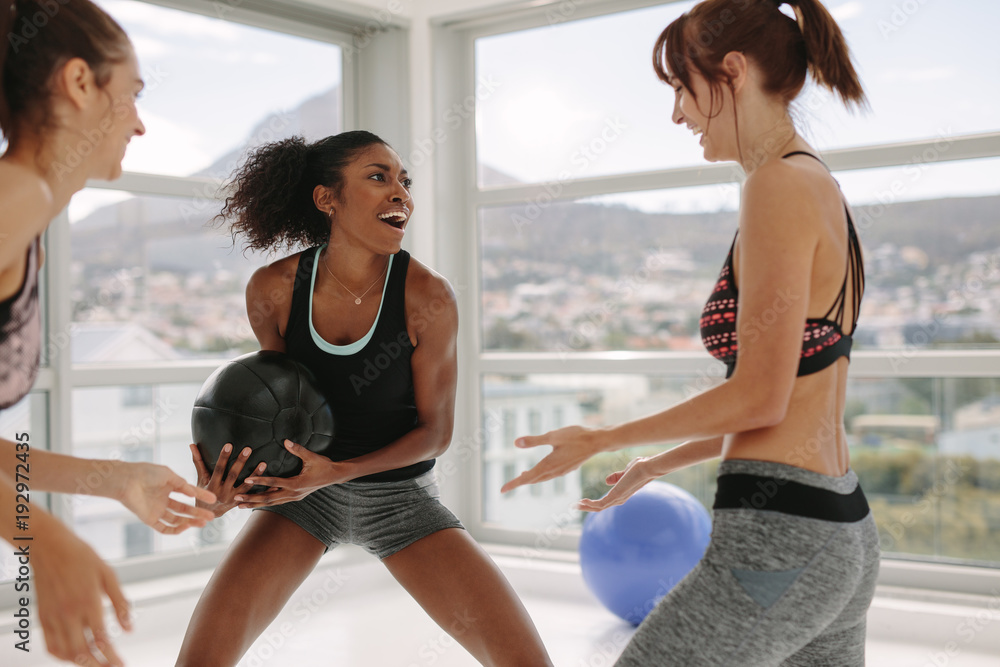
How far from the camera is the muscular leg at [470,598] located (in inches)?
81.6

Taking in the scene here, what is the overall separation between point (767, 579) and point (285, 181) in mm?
1767

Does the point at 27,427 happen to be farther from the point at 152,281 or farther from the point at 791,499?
the point at 791,499

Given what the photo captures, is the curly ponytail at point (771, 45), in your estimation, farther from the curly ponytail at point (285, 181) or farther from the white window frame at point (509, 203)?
the white window frame at point (509, 203)

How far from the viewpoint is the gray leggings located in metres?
1.30

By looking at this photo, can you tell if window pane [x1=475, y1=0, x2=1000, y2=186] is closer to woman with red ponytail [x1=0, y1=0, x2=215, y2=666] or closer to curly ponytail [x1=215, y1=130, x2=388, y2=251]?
curly ponytail [x1=215, y1=130, x2=388, y2=251]

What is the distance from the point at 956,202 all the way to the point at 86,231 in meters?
3.46

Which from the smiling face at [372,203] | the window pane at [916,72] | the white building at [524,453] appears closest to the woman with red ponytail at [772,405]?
the smiling face at [372,203]

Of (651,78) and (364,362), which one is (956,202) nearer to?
(651,78)

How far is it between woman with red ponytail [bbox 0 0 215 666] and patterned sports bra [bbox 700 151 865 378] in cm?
96

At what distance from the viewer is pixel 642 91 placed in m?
4.06

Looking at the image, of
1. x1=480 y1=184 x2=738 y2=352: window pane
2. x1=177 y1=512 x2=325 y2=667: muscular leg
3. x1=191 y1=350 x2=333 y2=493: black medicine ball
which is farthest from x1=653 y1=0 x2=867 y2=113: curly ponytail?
x1=480 y1=184 x2=738 y2=352: window pane

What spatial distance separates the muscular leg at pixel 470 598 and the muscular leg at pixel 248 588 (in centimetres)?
26

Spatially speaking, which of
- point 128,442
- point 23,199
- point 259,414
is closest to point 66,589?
point 23,199

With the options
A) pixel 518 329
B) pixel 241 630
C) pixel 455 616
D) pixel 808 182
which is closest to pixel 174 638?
pixel 241 630
